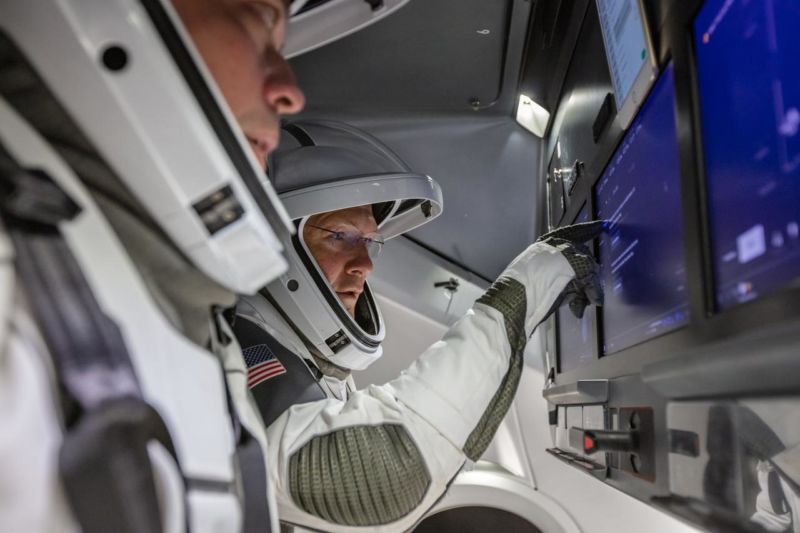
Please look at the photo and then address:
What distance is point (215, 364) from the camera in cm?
84

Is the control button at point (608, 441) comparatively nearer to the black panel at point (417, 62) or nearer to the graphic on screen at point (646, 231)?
the graphic on screen at point (646, 231)

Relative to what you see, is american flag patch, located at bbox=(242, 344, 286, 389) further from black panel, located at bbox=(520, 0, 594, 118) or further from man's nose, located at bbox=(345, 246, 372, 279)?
black panel, located at bbox=(520, 0, 594, 118)

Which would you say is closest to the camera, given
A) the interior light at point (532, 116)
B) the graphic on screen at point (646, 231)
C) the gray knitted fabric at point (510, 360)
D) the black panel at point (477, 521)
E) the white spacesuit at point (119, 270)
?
the white spacesuit at point (119, 270)

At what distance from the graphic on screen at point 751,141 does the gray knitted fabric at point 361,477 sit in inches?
27.6

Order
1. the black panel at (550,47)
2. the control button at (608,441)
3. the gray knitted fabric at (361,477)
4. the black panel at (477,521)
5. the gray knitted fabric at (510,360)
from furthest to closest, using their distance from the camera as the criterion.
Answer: the black panel at (477,521)
the black panel at (550,47)
the gray knitted fabric at (510,360)
the gray knitted fabric at (361,477)
the control button at (608,441)

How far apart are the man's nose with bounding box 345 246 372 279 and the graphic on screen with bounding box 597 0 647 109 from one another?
105 cm

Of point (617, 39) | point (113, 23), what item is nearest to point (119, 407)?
point (113, 23)

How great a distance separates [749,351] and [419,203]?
1.74 metres

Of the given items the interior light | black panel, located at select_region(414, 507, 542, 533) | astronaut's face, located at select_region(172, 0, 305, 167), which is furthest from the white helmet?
black panel, located at select_region(414, 507, 542, 533)

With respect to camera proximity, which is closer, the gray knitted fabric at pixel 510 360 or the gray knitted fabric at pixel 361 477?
the gray knitted fabric at pixel 361 477

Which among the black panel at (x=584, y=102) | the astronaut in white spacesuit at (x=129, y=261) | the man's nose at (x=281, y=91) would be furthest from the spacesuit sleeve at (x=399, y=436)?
the man's nose at (x=281, y=91)

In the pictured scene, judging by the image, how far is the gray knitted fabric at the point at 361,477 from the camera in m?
1.29

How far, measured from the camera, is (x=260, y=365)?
5.03 ft

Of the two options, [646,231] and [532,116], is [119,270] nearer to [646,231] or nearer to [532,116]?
[646,231]
